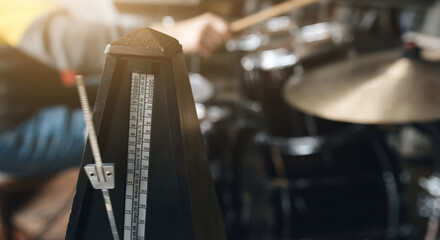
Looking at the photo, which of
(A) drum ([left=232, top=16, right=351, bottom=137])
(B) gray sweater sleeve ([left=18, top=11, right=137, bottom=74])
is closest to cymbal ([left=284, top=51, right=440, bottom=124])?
(A) drum ([left=232, top=16, right=351, bottom=137])

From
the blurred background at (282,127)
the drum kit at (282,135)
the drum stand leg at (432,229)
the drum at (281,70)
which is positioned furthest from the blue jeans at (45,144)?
the drum stand leg at (432,229)

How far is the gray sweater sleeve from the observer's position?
1354mm

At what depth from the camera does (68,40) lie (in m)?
1.36

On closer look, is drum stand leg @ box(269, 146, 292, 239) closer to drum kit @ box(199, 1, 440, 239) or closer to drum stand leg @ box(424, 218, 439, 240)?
drum kit @ box(199, 1, 440, 239)

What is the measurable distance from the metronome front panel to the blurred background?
456 millimetres

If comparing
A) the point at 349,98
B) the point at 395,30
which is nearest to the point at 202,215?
the point at 349,98

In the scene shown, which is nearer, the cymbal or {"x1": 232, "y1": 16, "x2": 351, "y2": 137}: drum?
the cymbal

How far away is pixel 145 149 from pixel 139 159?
0.01 metres

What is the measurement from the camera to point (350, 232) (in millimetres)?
1453

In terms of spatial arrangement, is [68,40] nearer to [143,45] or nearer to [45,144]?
[45,144]

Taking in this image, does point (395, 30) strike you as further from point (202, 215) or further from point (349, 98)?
point (202, 215)

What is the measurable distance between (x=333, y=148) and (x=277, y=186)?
25 centimetres

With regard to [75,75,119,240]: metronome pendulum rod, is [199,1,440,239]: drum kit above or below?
below

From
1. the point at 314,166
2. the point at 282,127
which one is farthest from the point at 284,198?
the point at 282,127
